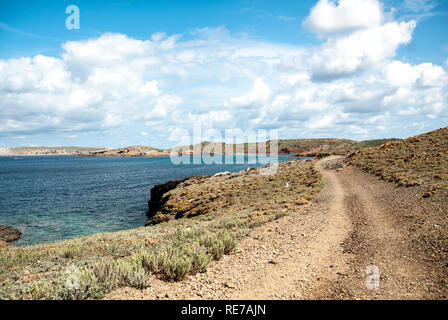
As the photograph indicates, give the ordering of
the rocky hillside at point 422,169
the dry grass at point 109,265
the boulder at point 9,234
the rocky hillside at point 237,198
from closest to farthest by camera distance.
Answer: the dry grass at point 109,265
the rocky hillside at point 422,169
the rocky hillside at point 237,198
the boulder at point 9,234

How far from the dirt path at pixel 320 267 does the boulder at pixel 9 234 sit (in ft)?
→ 82.1

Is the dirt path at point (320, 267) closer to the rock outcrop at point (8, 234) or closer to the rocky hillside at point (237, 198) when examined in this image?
the rocky hillside at point (237, 198)

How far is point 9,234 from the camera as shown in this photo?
24.4 m

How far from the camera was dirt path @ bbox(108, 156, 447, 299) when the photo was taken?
584 centimetres

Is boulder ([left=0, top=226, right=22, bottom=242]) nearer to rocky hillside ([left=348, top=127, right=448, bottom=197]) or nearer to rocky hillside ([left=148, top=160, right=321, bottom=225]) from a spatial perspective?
rocky hillside ([left=148, top=160, right=321, bottom=225])

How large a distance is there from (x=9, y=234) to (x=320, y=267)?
2995cm

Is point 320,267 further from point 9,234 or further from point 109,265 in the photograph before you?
point 9,234

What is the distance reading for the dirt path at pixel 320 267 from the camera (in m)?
5.84

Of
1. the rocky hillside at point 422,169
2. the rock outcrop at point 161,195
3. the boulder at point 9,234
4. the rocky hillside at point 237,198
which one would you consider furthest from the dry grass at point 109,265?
the rock outcrop at point 161,195

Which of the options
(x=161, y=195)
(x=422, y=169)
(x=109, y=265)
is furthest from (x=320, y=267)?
(x=161, y=195)
